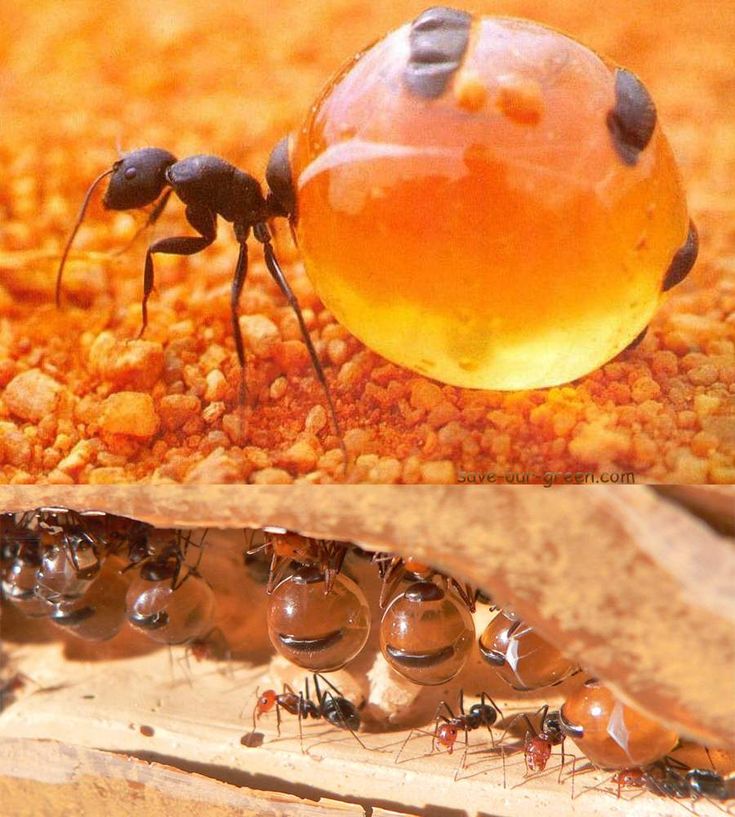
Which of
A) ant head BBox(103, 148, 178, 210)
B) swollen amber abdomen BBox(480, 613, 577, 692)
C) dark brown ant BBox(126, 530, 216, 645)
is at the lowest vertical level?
dark brown ant BBox(126, 530, 216, 645)

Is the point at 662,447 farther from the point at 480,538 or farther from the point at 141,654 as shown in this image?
the point at 141,654

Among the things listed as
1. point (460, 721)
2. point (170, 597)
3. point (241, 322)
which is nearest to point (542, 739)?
point (460, 721)

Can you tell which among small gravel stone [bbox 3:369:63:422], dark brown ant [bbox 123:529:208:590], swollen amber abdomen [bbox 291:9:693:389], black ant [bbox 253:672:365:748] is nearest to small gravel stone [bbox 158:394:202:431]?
small gravel stone [bbox 3:369:63:422]

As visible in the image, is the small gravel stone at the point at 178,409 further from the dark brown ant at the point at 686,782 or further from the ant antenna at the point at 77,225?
the dark brown ant at the point at 686,782

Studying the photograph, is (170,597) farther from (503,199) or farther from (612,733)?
(503,199)

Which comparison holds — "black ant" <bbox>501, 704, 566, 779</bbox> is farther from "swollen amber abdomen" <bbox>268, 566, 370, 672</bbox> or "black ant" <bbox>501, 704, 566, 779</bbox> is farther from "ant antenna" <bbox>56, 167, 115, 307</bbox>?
"ant antenna" <bbox>56, 167, 115, 307</bbox>

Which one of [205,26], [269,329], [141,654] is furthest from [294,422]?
[141,654]

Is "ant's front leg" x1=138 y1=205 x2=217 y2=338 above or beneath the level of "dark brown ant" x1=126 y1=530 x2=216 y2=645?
above
